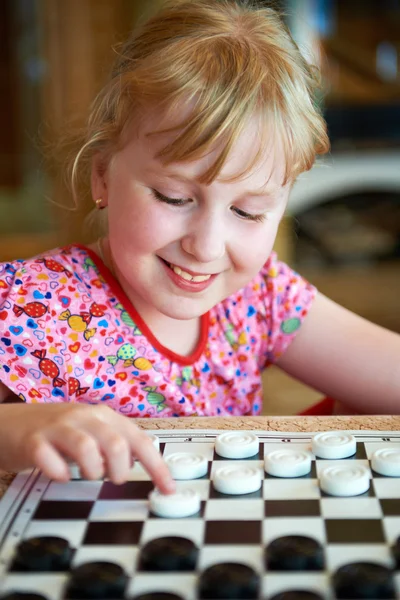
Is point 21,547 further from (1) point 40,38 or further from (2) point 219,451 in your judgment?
(1) point 40,38

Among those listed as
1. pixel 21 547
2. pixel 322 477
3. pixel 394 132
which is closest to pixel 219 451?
pixel 322 477

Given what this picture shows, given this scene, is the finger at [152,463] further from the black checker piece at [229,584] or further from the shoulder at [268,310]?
the shoulder at [268,310]

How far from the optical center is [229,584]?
0.54 m

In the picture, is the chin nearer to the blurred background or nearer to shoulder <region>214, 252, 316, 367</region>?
shoulder <region>214, 252, 316, 367</region>

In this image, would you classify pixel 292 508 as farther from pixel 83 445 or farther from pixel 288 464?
pixel 83 445

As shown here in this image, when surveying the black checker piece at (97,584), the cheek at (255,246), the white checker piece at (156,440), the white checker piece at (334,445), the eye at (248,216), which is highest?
the eye at (248,216)

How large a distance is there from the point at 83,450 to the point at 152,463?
0.06 metres

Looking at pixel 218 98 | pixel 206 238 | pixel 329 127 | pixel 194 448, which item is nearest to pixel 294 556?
pixel 194 448

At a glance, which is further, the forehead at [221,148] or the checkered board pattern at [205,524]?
the forehead at [221,148]

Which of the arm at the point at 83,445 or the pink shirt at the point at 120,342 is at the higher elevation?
the pink shirt at the point at 120,342

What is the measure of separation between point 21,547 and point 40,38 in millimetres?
3137

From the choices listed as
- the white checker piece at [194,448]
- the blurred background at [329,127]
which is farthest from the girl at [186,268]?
the blurred background at [329,127]

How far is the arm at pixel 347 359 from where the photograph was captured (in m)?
1.21

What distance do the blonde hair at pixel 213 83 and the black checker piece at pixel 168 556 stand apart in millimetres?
462
